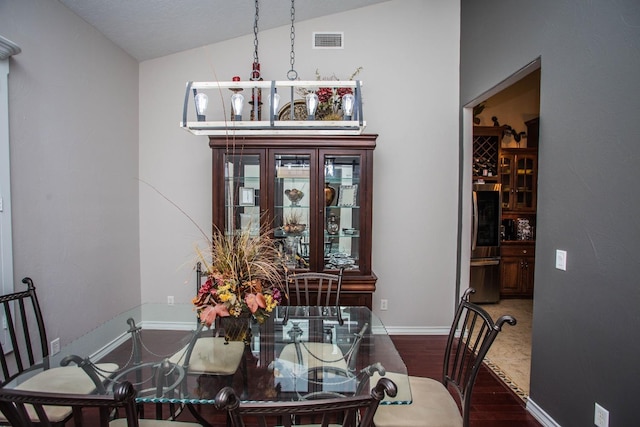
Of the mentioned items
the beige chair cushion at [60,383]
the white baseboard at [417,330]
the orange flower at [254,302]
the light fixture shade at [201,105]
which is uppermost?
the light fixture shade at [201,105]

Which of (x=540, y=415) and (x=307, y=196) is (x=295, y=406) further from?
(x=307, y=196)

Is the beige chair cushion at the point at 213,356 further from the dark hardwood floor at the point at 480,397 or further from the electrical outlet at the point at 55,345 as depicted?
the electrical outlet at the point at 55,345

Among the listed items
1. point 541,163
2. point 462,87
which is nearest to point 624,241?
point 541,163

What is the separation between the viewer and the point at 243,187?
130 inches

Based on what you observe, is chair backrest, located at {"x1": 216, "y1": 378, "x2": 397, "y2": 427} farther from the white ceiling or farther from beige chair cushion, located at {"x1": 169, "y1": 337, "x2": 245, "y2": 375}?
the white ceiling

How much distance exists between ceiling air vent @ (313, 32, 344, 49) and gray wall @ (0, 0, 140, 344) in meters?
1.93

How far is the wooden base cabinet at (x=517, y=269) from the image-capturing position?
4.96 metres

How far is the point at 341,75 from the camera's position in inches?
143

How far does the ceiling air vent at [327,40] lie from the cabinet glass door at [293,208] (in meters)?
1.32

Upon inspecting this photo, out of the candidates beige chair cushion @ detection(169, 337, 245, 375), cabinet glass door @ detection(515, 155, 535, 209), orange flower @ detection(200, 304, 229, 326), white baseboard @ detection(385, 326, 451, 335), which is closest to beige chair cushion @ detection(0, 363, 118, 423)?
beige chair cushion @ detection(169, 337, 245, 375)

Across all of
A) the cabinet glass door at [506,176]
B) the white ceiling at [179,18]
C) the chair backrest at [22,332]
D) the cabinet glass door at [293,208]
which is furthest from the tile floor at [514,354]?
the white ceiling at [179,18]

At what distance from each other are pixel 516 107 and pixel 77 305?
5.98 metres

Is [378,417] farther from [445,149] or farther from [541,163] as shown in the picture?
[445,149]

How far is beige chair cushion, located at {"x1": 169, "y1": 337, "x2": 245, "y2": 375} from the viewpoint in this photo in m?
1.65
